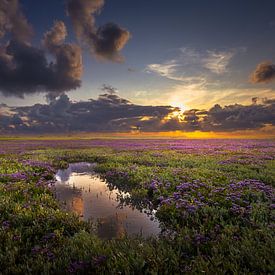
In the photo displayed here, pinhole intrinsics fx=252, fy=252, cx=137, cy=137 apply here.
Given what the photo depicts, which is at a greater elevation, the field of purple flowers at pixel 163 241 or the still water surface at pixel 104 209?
the field of purple flowers at pixel 163 241

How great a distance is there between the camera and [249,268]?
5.09m

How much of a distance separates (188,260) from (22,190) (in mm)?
8953

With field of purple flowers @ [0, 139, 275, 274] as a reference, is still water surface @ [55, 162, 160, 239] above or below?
below

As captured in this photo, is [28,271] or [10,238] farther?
[10,238]

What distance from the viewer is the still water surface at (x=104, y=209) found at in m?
8.25

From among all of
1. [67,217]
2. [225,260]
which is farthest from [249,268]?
[67,217]

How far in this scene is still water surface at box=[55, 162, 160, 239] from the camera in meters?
8.25

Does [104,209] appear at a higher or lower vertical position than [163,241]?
lower

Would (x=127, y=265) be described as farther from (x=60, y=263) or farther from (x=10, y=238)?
(x=10, y=238)

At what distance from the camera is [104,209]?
1070cm

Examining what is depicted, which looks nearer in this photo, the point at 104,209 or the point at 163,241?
the point at 163,241

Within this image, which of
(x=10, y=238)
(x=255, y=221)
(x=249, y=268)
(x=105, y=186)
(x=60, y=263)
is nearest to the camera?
(x=249, y=268)

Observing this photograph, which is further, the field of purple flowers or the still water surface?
the still water surface

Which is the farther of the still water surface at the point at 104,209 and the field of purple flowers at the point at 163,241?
the still water surface at the point at 104,209
